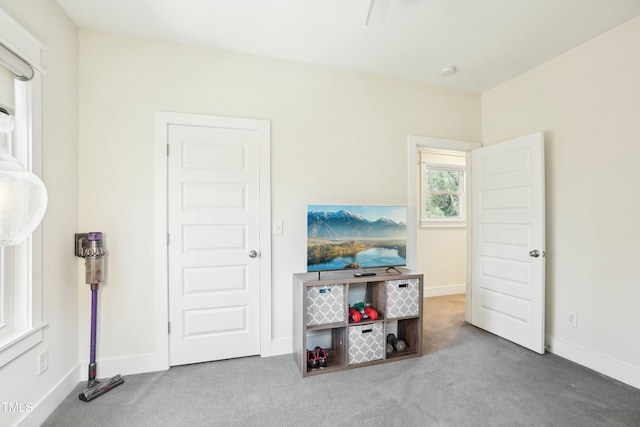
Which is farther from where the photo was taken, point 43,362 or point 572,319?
point 572,319

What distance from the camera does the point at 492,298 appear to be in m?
3.11

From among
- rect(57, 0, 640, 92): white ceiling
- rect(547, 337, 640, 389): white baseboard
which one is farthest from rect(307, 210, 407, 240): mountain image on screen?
rect(547, 337, 640, 389): white baseboard

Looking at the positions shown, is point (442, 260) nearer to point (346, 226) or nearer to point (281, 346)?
point (346, 226)

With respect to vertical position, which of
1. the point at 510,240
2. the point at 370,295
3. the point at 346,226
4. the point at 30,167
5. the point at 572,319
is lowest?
the point at 572,319

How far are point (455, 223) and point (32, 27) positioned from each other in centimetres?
513

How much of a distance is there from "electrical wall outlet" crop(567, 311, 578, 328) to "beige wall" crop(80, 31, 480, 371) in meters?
1.76

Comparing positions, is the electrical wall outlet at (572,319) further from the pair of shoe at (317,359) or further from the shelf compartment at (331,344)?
the pair of shoe at (317,359)

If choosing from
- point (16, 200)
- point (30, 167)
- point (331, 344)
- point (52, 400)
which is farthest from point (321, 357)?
point (30, 167)

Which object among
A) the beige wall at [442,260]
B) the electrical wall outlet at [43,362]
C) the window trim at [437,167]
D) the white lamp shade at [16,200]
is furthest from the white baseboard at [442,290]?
the white lamp shade at [16,200]

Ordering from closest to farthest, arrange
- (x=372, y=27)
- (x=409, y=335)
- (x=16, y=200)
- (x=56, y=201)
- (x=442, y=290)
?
(x=16, y=200), (x=56, y=201), (x=372, y=27), (x=409, y=335), (x=442, y=290)

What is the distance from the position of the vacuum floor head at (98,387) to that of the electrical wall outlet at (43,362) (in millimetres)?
316

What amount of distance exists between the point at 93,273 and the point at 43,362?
1.89 feet

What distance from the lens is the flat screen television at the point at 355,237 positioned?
2539 millimetres

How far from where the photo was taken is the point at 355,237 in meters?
2.62
